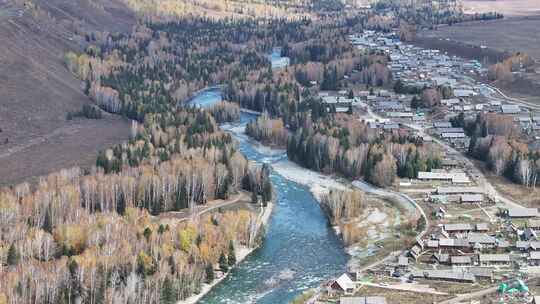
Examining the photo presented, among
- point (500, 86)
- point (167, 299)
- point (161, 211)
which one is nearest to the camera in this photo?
point (167, 299)

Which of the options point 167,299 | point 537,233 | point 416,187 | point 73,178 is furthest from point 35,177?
point 537,233

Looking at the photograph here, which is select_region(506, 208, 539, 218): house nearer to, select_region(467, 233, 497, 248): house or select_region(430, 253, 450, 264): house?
select_region(467, 233, 497, 248): house

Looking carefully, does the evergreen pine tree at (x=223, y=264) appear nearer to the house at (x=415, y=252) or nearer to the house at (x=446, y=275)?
the house at (x=446, y=275)

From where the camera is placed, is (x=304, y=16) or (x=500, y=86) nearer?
(x=500, y=86)

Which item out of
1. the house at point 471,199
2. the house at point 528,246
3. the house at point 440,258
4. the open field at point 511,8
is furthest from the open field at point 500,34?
the house at point 440,258

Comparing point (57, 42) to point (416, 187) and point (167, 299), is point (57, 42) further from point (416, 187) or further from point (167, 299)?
point (167, 299)

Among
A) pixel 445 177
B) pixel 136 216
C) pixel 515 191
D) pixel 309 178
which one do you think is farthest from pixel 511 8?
pixel 136 216

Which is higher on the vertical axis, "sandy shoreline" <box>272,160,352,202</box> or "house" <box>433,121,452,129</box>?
"house" <box>433,121,452,129</box>

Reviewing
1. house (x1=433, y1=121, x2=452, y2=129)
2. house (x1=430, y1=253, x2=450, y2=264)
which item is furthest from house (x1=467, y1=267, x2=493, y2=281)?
house (x1=433, y1=121, x2=452, y2=129)
